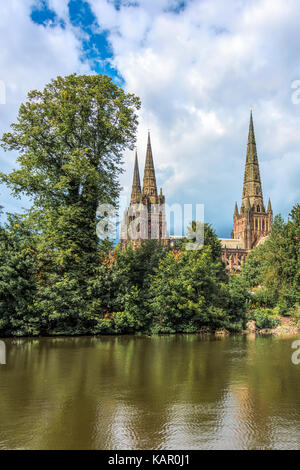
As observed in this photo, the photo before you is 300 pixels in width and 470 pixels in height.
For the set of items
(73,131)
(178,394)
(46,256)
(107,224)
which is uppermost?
(73,131)

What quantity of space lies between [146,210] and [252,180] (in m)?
46.6

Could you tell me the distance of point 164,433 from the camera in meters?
5.62

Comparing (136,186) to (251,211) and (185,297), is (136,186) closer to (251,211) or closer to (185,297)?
(251,211)

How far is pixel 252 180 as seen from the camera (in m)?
113

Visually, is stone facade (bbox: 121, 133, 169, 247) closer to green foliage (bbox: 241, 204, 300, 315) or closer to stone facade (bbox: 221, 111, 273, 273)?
stone facade (bbox: 221, 111, 273, 273)

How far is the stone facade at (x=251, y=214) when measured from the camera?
358 feet

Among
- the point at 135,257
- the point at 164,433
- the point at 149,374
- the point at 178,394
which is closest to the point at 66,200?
the point at 135,257

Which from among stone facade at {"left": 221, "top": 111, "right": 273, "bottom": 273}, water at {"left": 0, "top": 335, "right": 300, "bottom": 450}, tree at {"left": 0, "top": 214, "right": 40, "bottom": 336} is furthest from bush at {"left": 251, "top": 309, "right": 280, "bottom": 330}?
stone facade at {"left": 221, "top": 111, "right": 273, "bottom": 273}

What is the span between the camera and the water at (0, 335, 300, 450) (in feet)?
17.8

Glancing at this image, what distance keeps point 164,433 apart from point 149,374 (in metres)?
4.24

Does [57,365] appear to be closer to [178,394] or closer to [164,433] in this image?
[178,394]

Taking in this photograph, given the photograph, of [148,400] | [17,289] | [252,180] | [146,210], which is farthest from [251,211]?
[148,400]

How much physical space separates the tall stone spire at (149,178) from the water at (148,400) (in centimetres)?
7465

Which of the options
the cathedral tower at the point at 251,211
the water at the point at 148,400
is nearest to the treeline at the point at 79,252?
the water at the point at 148,400
